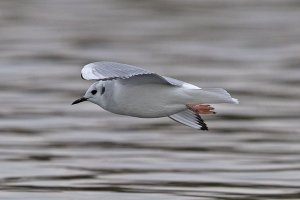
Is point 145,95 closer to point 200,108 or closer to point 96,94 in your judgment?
point 96,94

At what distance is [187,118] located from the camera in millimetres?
10625

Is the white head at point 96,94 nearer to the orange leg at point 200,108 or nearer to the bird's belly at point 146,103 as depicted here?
the bird's belly at point 146,103

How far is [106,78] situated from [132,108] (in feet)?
2.23

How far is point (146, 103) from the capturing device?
389 inches

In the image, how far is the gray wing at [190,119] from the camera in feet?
34.6

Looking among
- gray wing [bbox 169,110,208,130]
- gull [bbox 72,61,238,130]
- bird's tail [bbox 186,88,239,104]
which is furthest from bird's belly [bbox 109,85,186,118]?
gray wing [bbox 169,110,208,130]

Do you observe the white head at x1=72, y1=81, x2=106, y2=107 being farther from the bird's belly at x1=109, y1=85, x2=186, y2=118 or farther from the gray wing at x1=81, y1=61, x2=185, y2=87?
the gray wing at x1=81, y1=61, x2=185, y2=87

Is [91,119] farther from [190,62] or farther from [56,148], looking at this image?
[190,62]

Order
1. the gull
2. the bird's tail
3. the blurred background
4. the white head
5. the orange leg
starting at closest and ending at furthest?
the bird's tail → the gull → the white head → the orange leg → the blurred background

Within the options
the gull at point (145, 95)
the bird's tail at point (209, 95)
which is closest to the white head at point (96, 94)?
the gull at point (145, 95)

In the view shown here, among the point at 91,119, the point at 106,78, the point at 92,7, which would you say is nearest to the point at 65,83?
the point at 91,119

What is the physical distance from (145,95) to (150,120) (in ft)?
21.7

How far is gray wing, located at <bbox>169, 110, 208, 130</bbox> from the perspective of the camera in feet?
34.6

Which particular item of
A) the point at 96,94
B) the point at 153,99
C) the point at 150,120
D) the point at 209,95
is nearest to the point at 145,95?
the point at 153,99
